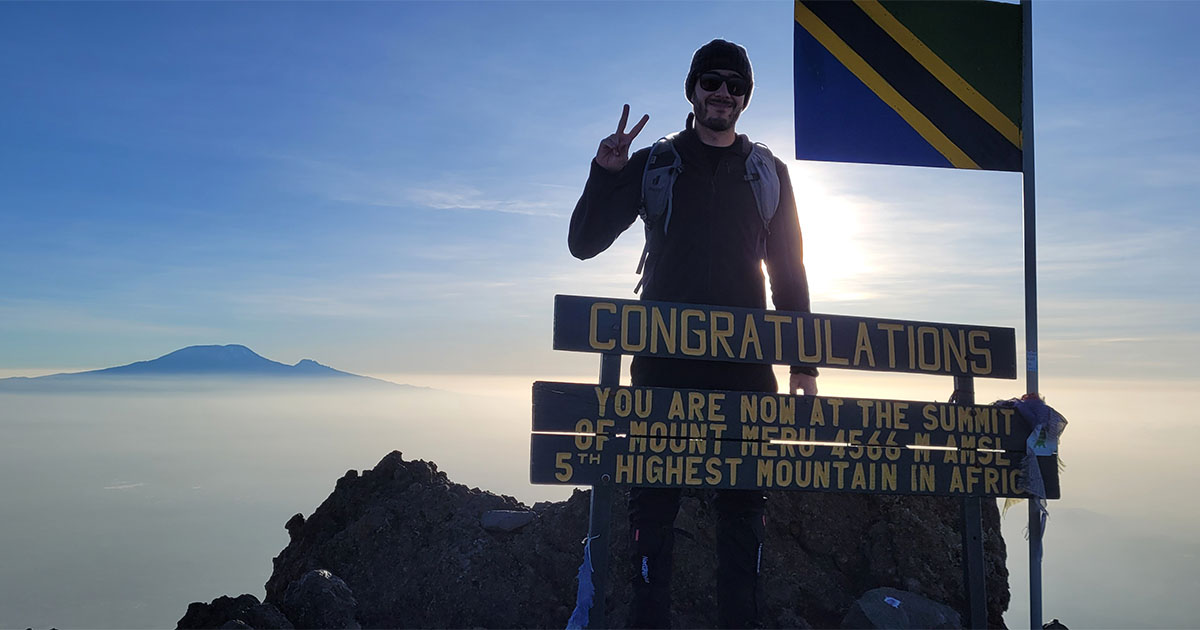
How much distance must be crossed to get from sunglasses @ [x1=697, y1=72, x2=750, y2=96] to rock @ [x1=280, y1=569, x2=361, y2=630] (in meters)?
4.06

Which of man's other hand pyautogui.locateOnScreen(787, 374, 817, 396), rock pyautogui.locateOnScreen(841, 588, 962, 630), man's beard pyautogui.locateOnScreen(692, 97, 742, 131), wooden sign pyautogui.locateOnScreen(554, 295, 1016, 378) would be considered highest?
man's beard pyautogui.locateOnScreen(692, 97, 742, 131)

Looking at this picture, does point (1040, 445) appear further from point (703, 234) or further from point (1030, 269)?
point (703, 234)

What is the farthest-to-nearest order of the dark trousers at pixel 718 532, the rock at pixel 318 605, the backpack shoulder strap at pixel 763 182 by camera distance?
the rock at pixel 318 605, the backpack shoulder strap at pixel 763 182, the dark trousers at pixel 718 532

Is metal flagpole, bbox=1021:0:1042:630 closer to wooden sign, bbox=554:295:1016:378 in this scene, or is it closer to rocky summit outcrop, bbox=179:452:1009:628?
wooden sign, bbox=554:295:1016:378

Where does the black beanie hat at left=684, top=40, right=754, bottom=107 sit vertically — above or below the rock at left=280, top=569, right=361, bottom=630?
above

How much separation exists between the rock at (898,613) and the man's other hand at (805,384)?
5.75ft

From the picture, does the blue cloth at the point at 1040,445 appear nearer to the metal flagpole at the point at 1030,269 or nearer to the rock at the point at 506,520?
the metal flagpole at the point at 1030,269

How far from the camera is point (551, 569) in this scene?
6047 millimetres

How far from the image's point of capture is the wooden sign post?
4.63 m

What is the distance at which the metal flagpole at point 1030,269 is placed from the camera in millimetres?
5043

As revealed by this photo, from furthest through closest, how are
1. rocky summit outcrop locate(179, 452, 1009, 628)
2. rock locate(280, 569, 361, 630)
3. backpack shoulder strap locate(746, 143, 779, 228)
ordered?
rocky summit outcrop locate(179, 452, 1009, 628)
rock locate(280, 569, 361, 630)
backpack shoulder strap locate(746, 143, 779, 228)

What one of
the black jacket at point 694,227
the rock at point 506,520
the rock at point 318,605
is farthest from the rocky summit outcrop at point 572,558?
the black jacket at point 694,227

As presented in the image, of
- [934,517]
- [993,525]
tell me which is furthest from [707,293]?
[993,525]

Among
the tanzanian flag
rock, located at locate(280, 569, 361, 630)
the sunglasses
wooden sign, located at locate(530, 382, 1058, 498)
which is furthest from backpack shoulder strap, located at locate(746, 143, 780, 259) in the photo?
rock, located at locate(280, 569, 361, 630)
